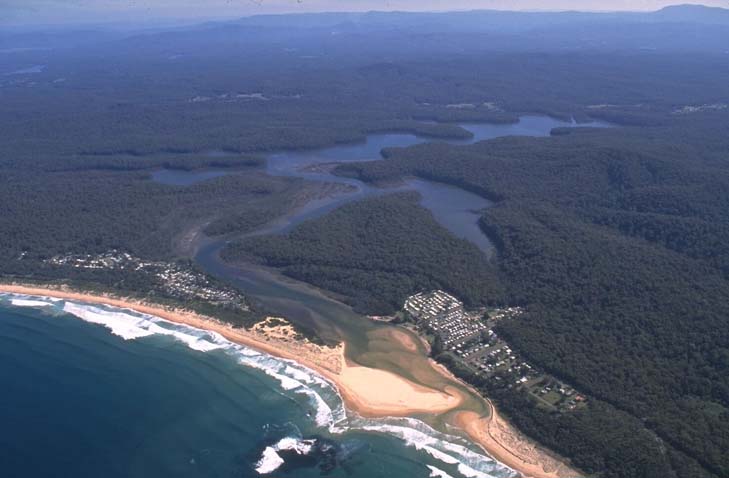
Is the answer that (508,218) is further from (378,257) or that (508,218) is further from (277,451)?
(277,451)

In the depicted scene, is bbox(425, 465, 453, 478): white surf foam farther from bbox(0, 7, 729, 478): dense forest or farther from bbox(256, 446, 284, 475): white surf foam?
bbox(256, 446, 284, 475): white surf foam

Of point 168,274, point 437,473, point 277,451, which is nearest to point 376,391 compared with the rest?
point 437,473

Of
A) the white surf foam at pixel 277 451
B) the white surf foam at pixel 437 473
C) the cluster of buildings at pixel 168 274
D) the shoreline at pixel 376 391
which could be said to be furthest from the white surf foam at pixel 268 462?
the cluster of buildings at pixel 168 274

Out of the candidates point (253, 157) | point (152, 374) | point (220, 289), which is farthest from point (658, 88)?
point (152, 374)

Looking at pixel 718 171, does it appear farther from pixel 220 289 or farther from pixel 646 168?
pixel 220 289

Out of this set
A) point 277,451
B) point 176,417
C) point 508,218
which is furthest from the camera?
point 508,218

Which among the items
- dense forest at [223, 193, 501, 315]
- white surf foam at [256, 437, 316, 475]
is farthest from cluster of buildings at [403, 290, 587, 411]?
white surf foam at [256, 437, 316, 475]

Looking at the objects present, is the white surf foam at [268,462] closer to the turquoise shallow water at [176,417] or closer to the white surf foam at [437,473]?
the turquoise shallow water at [176,417]
